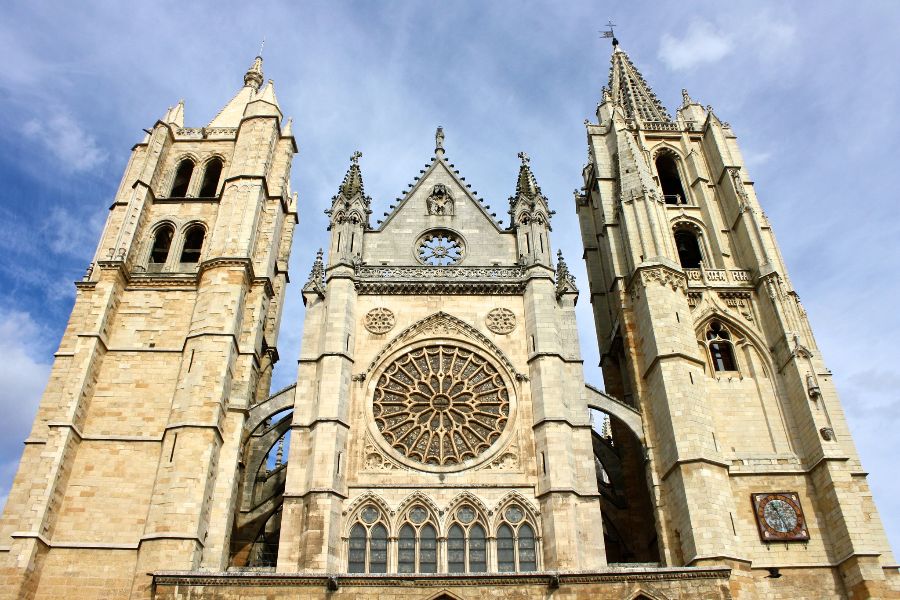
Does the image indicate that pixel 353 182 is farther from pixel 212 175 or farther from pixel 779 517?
pixel 779 517

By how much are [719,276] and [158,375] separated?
15772 mm

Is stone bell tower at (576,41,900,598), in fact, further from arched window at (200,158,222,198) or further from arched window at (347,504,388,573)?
arched window at (200,158,222,198)

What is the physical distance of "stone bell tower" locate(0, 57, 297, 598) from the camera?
1634 centimetres

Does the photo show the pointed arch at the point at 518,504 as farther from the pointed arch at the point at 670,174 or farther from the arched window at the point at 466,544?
the pointed arch at the point at 670,174

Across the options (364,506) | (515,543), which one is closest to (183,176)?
(364,506)

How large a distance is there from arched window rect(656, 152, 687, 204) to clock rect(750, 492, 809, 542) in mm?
11787

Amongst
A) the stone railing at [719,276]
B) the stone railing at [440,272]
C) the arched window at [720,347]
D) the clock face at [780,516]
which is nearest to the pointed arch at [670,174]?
the stone railing at [719,276]

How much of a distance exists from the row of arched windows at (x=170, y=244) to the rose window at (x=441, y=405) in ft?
27.0

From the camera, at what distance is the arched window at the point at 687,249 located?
24981mm

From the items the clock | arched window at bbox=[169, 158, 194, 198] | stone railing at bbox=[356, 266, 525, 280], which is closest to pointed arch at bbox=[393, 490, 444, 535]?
stone railing at bbox=[356, 266, 525, 280]

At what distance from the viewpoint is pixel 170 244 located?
76.2 feet

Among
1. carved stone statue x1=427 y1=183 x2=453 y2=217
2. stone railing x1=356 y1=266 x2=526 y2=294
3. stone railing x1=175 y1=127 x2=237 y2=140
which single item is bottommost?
stone railing x1=356 y1=266 x2=526 y2=294

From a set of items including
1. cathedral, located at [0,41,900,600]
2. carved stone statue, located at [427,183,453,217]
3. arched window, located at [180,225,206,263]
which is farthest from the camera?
arched window, located at [180,225,206,263]

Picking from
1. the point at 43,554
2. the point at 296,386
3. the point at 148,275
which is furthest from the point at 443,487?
the point at 148,275
